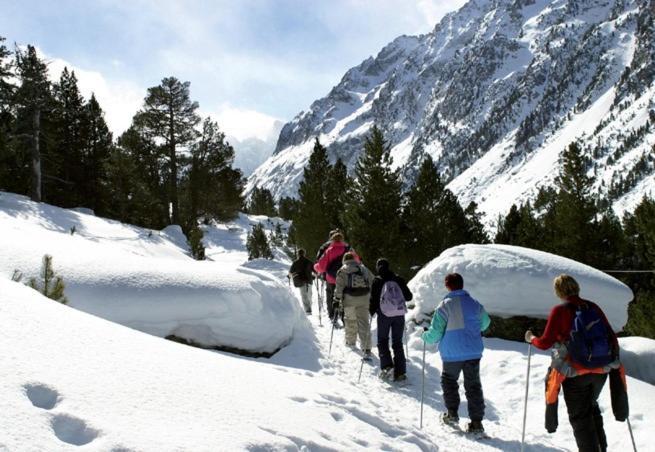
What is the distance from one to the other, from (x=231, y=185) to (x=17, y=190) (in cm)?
1560

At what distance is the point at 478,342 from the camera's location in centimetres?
629

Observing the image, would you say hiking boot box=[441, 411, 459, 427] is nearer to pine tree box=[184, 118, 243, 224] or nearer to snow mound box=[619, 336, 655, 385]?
snow mound box=[619, 336, 655, 385]

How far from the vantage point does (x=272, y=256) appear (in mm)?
35219

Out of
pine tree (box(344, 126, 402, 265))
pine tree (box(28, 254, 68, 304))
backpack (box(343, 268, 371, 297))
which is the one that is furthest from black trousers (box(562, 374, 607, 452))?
pine tree (box(344, 126, 402, 265))

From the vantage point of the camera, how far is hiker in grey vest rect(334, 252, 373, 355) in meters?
9.36

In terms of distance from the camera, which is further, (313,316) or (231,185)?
(231,185)

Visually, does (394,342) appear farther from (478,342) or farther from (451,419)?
(478,342)

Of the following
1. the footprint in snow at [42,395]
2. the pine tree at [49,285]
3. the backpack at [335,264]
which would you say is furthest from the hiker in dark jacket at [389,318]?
the footprint in snow at [42,395]

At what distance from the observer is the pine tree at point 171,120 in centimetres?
3072

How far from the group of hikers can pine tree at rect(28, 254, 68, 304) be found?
478 cm

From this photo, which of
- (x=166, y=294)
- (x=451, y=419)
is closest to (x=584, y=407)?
(x=451, y=419)

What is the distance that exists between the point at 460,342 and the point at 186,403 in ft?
12.2

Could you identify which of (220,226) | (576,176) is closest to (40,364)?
(576,176)

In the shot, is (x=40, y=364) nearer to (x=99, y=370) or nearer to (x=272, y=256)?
(x=99, y=370)
